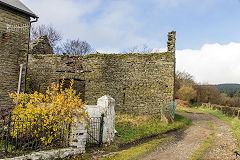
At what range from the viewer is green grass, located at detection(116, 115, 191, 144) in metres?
8.30

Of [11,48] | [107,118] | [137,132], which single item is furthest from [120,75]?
[11,48]

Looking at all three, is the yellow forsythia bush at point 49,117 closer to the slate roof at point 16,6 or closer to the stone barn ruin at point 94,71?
the stone barn ruin at point 94,71

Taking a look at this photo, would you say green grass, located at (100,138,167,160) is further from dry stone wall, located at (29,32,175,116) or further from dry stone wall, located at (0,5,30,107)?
dry stone wall, located at (0,5,30,107)

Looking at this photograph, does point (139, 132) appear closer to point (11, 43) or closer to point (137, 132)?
point (137, 132)

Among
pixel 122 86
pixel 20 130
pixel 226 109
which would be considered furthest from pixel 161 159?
pixel 226 109

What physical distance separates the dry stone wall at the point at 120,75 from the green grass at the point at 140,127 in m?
1.13

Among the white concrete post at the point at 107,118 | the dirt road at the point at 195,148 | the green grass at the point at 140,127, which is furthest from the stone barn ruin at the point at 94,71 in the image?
the white concrete post at the point at 107,118

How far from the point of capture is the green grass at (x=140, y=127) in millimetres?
8302

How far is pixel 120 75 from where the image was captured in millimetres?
12867

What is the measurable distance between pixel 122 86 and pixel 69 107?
22.8 feet

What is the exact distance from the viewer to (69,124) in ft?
20.1

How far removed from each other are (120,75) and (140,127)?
175 inches

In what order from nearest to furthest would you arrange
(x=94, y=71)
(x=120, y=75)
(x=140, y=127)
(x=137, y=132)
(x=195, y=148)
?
(x=195, y=148) → (x=137, y=132) → (x=140, y=127) → (x=120, y=75) → (x=94, y=71)

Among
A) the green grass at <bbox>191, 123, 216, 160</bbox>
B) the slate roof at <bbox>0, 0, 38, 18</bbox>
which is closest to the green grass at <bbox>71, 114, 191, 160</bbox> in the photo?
the green grass at <bbox>191, 123, 216, 160</bbox>
